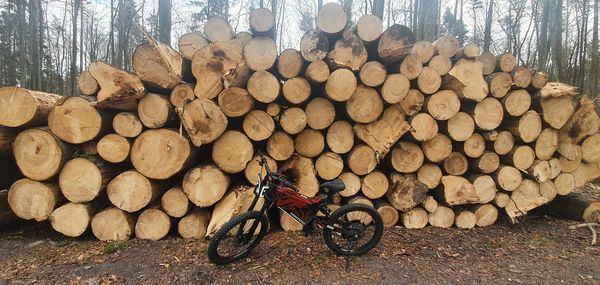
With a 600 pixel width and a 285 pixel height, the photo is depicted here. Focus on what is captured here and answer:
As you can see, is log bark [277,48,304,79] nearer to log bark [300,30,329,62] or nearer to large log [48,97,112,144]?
log bark [300,30,329,62]

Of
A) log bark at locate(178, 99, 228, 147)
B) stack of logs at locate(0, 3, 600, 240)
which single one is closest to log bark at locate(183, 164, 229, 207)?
stack of logs at locate(0, 3, 600, 240)

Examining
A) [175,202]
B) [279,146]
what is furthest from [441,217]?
[175,202]

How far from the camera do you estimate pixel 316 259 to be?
118 inches

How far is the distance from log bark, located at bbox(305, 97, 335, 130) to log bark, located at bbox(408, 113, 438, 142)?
3.13ft

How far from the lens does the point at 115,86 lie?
3.13 m

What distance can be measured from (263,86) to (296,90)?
1.18ft

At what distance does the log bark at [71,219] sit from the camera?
10.6ft

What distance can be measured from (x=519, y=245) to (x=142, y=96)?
14.6 feet

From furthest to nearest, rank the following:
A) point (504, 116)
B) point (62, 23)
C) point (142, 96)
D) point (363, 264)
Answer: point (62, 23), point (504, 116), point (142, 96), point (363, 264)

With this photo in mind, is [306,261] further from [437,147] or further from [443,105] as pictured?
[443,105]

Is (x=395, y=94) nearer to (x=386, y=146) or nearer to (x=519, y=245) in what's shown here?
(x=386, y=146)

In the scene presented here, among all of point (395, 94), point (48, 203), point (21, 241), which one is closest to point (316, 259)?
point (395, 94)

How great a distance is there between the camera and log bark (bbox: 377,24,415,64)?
3336 millimetres

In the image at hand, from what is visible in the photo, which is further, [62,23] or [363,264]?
[62,23]
